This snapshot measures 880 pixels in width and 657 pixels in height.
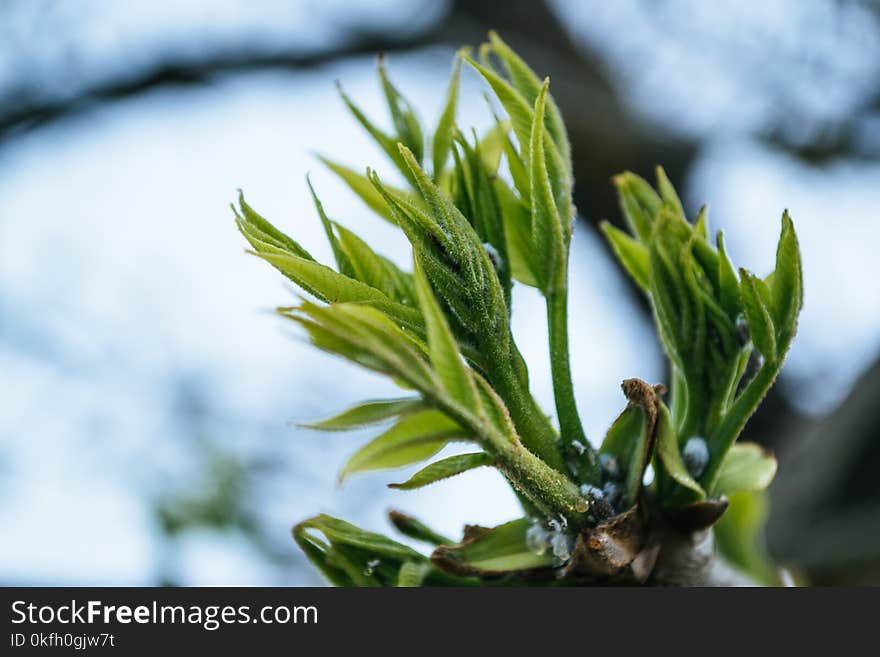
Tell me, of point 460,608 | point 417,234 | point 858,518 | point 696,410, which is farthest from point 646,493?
point 858,518

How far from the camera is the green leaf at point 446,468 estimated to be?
768mm

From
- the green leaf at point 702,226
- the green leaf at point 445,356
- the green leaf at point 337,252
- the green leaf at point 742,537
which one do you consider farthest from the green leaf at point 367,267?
the green leaf at point 742,537

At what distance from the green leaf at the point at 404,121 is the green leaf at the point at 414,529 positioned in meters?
0.42

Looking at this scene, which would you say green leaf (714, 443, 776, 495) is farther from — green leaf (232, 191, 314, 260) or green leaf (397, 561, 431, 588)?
green leaf (232, 191, 314, 260)

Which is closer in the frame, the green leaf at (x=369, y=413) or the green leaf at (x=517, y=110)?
the green leaf at (x=369, y=413)

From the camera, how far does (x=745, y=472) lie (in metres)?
1.00

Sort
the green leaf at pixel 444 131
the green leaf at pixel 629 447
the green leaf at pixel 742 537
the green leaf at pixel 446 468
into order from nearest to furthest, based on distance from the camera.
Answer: the green leaf at pixel 446 468 → the green leaf at pixel 629 447 → the green leaf at pixel 444 131 → the green leaf at pixel 742 537

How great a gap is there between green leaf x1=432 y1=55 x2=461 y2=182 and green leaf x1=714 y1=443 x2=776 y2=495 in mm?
473

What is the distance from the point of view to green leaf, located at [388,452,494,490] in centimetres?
77

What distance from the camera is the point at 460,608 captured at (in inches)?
37.5

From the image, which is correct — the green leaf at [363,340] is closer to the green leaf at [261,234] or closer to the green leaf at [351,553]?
the green leaf at [261,234]

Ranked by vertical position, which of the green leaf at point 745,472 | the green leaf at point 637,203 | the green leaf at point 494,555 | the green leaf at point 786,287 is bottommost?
the green leaf at point 494,555

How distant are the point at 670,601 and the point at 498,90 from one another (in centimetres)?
57

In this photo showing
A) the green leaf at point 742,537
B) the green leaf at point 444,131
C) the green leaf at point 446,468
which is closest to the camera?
the green leaf at point 446,468
